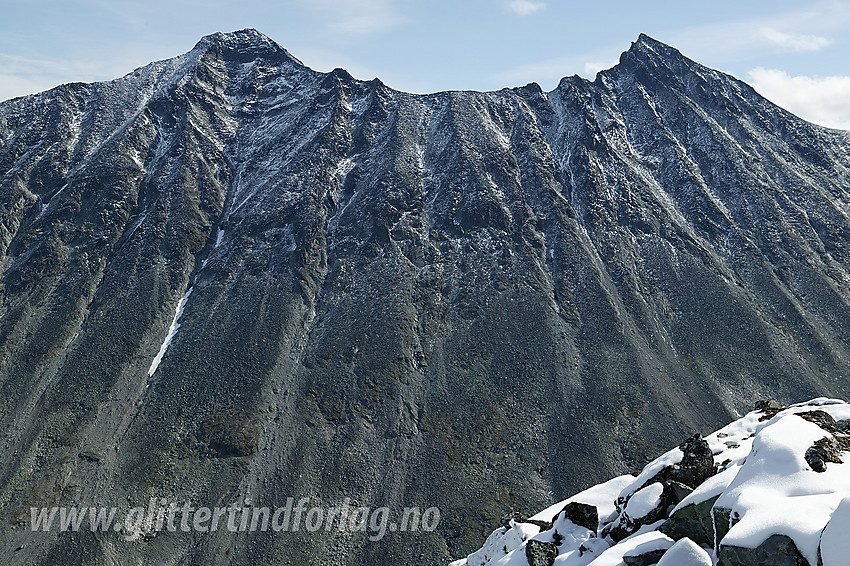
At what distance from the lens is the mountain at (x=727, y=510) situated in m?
12.2

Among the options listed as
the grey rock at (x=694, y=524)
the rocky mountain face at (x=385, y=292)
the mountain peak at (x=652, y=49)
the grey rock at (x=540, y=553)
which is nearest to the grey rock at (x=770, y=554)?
the grey rock at (x=694, y=524)

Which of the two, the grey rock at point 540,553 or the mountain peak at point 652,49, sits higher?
the mountain peak at point 652,49

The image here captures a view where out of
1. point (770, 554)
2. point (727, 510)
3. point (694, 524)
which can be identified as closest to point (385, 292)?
point (694, 524)

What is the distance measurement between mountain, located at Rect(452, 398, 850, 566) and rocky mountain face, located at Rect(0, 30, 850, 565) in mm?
40560

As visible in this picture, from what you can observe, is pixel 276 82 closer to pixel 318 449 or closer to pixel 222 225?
pixel 222 225

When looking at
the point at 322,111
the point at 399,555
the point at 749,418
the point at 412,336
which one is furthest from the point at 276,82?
the point at 749,418

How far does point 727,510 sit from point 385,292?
8382 centimetres

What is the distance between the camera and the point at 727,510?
1414 cm

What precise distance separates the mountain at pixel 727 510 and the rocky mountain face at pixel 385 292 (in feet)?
133

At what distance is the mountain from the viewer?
12195 mm

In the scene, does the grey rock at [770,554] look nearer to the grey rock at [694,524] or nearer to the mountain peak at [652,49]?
the grey rock at [694,524]

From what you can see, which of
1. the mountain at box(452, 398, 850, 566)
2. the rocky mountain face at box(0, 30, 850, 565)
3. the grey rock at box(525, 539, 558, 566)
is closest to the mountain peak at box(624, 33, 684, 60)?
the rocky mountain face at box(0, 30, 850, 565)

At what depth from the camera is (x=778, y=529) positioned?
1228cm

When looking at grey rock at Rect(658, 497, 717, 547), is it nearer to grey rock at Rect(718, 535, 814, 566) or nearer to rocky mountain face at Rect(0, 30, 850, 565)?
grey rock at Rect(718, 535, 814, 566)
